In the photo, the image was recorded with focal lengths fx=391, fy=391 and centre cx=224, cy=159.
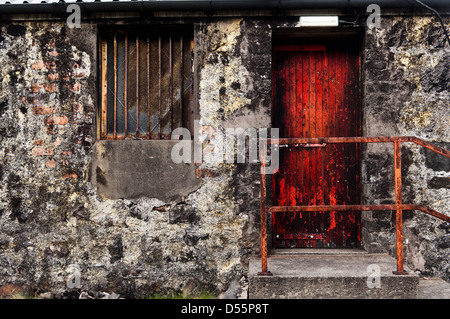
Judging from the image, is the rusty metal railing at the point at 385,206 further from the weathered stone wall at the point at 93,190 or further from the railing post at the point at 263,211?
the weathered stone wall at the point at 93,190

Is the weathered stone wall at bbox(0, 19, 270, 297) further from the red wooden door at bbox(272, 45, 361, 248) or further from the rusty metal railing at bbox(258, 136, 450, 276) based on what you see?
the rusty metal railing at bbox(258, 136, 450, 276)

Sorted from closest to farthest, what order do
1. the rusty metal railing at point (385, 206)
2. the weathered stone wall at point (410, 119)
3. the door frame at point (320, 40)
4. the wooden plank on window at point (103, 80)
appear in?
the rusty metal railing at point (385, 206), the weathered stone wall at point (410, 119), the door frame at point (320, 40), the wooden plank on window at point (103, 80)

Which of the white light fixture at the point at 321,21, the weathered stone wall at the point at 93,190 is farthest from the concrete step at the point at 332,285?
the white light fixture at the point at 321,21

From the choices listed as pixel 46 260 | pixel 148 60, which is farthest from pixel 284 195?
pixel 46 260

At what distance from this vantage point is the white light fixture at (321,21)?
4.04m

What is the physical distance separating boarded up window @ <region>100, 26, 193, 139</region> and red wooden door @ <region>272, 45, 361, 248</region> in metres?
1.04

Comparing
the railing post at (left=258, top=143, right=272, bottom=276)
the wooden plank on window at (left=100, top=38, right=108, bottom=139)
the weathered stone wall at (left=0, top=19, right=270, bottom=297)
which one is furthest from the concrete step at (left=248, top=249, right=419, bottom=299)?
the wooden plank on window at (left=100, top=38, right=108, bottom=139)

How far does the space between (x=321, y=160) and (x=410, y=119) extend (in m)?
0.99

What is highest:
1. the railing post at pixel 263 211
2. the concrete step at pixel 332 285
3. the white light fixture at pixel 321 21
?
the white light fixture at pixel 321 21

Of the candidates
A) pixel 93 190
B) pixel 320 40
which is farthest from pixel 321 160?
pixel 93 190

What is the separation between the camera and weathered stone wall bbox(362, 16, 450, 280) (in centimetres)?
400

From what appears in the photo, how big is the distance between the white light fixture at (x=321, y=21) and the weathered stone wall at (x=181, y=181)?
0.15 meters

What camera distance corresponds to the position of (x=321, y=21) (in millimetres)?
4035
